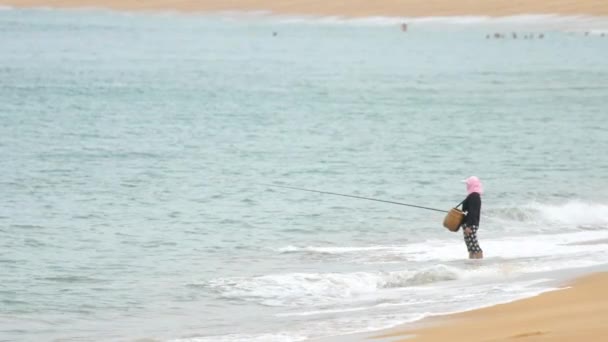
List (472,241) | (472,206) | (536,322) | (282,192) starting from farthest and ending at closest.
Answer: (282,192) → (472,241) → (472,206) → (536,322)

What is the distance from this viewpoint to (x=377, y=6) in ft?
320

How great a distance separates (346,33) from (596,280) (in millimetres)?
76617

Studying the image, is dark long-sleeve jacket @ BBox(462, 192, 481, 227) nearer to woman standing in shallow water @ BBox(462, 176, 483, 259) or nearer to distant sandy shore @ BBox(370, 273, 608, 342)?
woman standing in shallow water @ BBox(462, 176, 483, 259)

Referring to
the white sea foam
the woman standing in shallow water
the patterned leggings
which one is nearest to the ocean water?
the white sea foam

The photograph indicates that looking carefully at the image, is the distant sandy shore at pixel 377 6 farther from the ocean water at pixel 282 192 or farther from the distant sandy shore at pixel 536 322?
the distant sandy shore at pixel 536 322

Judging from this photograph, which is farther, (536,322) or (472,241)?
(472,241)

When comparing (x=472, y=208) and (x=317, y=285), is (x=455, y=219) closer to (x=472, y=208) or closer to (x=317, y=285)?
(x=472, y=208)

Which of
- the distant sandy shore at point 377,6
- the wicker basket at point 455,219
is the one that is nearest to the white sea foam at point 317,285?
the wicker basket at point 455,219

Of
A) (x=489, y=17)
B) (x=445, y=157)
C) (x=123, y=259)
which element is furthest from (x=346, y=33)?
(x=123, y=259)

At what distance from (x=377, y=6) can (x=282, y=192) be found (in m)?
76.7

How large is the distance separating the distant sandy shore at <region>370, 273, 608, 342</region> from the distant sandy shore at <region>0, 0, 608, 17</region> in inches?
2900

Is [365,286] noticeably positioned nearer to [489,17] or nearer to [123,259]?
[123,259]

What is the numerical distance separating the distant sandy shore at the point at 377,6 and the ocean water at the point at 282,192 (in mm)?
28038

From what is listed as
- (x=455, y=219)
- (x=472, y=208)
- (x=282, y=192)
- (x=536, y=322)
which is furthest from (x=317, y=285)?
(x=282, y=192)
